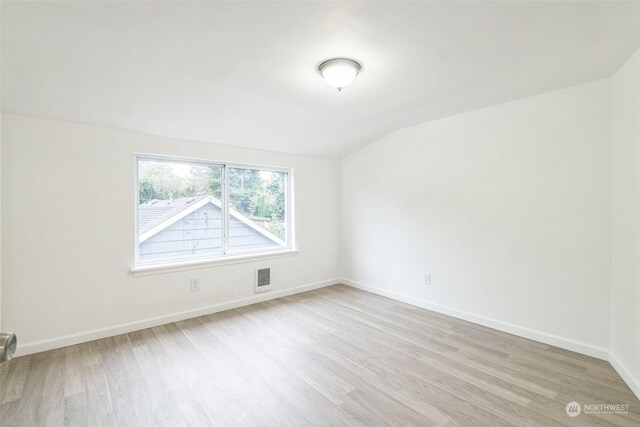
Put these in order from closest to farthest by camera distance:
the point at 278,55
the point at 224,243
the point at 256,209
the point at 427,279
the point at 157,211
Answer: the point at 278,55
the point at 157,211
the point at 427,279
the point at 224,243
the point at 256,209

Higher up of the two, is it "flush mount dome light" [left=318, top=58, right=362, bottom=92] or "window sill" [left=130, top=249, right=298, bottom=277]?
"flush mount dome light" [left=318, top=58, right=362, bottom=92]

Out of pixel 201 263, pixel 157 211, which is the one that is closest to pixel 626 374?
pixel 201 263

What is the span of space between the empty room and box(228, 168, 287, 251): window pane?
3cm

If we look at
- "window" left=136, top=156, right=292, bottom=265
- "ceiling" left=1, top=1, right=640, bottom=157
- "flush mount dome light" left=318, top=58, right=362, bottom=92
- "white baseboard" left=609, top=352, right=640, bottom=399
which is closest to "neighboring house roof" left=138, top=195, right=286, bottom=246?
"window" left=136, top=156, right=292, bottom=265

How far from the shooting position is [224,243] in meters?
3.76

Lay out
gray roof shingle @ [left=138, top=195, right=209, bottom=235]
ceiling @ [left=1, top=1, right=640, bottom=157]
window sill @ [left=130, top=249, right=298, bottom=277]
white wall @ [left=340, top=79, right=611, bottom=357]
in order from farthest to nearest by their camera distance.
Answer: gray roof shingle @ [left=138, top=195, right=209, bottom=235]
window sill @ [left=130, top=249, right=298, bottom=277]
white wall @ [left=340, top=79, right=611, bottom=357]
ceiling @ [left=1, top=1, right=640, bottom=157]

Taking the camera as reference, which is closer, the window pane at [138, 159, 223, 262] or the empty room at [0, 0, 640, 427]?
the empty room at [0, 0, 640, 427]

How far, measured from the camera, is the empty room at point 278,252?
5.84 feet

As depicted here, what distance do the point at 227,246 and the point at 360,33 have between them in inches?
114

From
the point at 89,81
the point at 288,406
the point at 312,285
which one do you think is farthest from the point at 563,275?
the point at 89,81

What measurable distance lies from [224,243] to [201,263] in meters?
0.42

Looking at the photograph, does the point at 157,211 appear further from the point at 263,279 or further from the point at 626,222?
the point at 626,222

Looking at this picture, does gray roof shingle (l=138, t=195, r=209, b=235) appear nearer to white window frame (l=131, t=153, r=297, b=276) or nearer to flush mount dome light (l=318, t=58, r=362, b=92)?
white window frame (l=131, t=153, r=297, b=276)

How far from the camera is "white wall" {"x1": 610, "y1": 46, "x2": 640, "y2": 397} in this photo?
1979 millimetres
